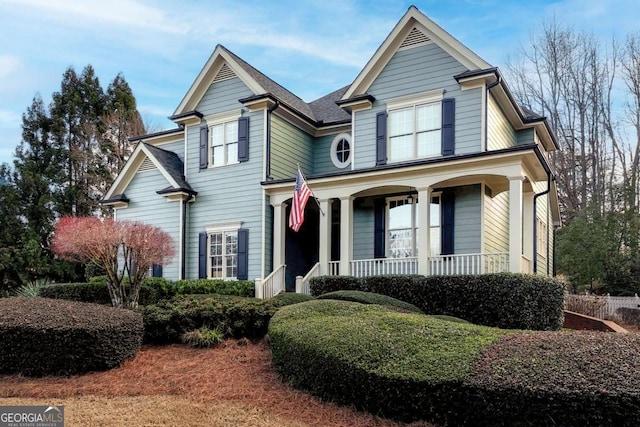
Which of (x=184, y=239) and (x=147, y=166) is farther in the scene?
(x=147, y=166)

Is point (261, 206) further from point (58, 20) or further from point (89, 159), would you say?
point (89, 159)

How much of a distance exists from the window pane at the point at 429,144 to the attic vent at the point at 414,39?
2.62 meters

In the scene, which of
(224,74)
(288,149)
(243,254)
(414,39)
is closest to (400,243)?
(243,254)

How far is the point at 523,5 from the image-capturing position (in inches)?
427

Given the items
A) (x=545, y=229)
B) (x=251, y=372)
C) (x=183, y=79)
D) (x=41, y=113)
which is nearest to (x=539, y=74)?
(x=545, y=229)

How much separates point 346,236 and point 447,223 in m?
2.71

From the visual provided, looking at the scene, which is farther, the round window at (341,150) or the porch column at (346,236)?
the round window at (341,150)

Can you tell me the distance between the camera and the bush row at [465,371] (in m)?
4.88

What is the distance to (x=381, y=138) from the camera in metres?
14.7

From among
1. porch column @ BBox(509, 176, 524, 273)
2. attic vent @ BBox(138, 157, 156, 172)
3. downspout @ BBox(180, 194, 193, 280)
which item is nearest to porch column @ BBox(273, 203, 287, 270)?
downspout @ BBox(180, 194, 193, 280)

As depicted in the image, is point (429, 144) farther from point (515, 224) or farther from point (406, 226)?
point (515, 224)

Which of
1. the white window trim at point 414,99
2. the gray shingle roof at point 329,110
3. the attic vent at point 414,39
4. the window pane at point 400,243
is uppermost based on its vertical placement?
the attic vent at point 414,39

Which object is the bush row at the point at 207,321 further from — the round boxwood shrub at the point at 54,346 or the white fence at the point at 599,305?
the white fence at the point at 599,305

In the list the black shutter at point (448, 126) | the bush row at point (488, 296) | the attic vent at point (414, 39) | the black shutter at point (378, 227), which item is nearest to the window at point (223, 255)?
the black shutter at point (378, 227)
